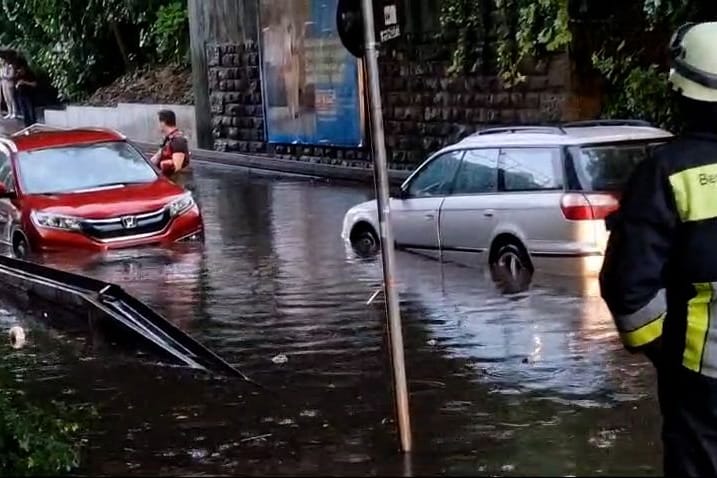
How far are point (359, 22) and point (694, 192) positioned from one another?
8.30ft

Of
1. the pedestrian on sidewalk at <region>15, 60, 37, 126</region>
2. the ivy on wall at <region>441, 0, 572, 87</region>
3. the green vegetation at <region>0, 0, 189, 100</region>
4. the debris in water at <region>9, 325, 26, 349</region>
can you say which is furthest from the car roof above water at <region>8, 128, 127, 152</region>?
the pedestrian on sidewalk at <region>15, 60, 37, 126</region>

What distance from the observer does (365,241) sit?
16812 mm

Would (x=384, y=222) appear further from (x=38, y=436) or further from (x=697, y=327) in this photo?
(x=697, y=327)

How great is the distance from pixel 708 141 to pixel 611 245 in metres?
0.44

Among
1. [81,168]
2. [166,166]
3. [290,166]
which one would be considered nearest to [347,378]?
[81,168]

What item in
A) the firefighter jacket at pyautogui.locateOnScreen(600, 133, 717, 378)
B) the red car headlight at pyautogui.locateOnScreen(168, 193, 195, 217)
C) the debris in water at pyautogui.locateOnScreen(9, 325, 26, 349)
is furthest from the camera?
the red car headlight at pyautogui.locateOnScreen(168, 193, 195, 217)

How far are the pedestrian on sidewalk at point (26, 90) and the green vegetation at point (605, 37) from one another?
24160 millimetres

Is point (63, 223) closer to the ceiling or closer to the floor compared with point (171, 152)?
closer to the floor

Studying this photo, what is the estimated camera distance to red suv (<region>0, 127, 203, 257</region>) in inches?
634

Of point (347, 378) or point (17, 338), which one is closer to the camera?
point (347, 378)

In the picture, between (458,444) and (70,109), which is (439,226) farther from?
(70,109)

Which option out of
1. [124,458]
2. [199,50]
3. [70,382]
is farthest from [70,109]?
[124,458]

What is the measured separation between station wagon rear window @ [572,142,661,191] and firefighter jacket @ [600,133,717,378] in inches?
346

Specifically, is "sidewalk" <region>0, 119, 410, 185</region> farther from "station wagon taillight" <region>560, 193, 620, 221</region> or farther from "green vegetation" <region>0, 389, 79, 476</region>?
"green vegetation" <region>0, 389, 79, 476</region>
